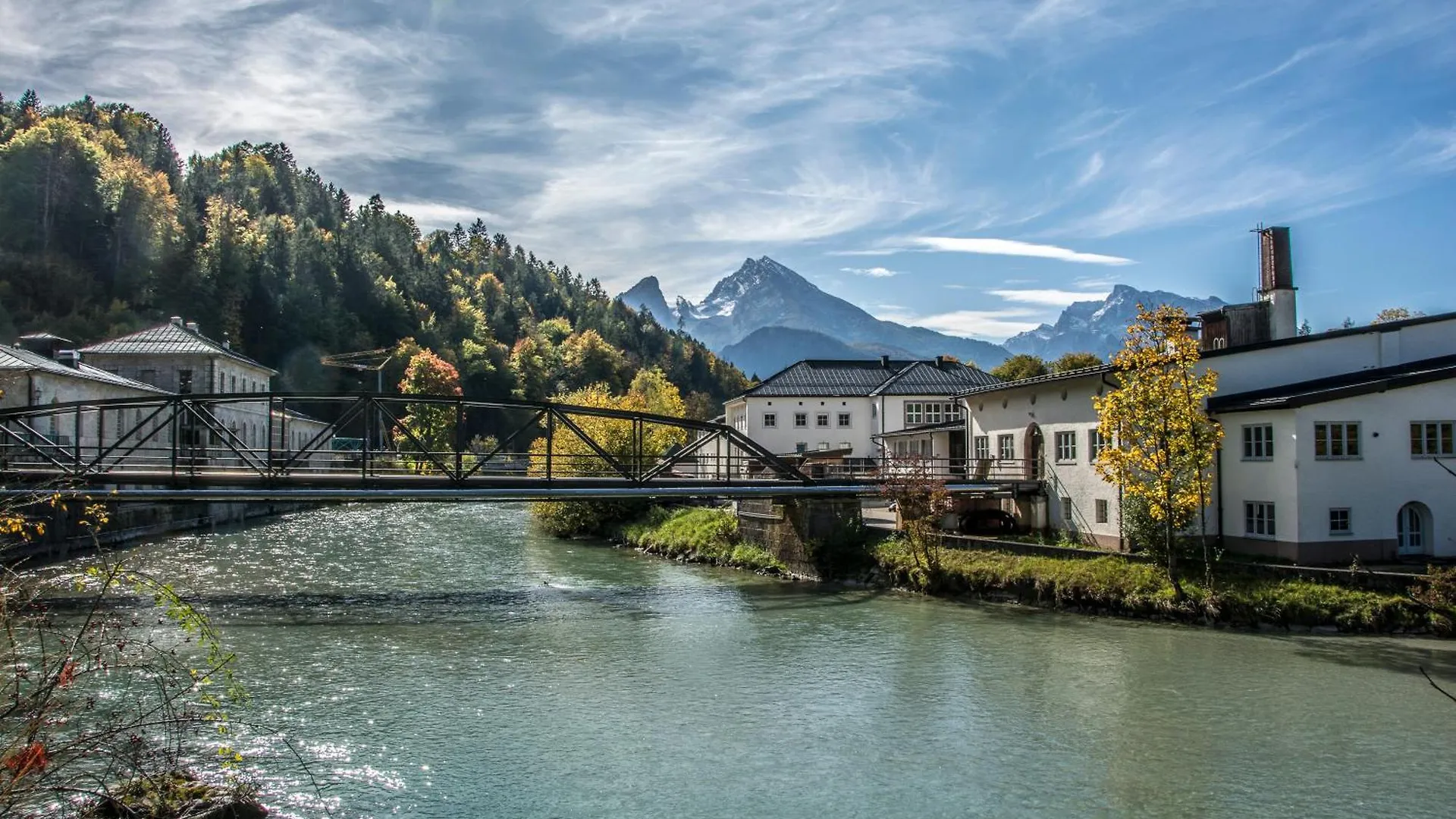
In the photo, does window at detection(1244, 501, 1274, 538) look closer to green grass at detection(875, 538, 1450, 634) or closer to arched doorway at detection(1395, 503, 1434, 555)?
green grass at detection(875, 538, 1450, 634)

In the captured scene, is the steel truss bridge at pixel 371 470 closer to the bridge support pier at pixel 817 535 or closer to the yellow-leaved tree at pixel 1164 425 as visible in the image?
the bridge support pier at pixel 817 535

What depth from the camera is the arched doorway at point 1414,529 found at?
26547 millimetres

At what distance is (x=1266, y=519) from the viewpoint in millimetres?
27000

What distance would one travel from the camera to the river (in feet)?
45.9

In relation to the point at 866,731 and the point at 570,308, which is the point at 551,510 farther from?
the point at 570,308

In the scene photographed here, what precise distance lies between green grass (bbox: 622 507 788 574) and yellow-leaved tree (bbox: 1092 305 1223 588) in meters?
13.9

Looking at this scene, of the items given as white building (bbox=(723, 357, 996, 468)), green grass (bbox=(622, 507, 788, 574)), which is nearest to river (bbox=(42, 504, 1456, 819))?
green grass (bbox=(622, 507, 788, 574))

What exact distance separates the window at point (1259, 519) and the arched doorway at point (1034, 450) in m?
8.90

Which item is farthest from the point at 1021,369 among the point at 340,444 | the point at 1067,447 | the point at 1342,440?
the point at 340,444

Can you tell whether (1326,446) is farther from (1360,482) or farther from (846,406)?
(846,406)

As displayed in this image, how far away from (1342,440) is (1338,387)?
1.63 metres

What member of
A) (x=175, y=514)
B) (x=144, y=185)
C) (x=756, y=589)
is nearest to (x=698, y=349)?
(x=144, y=185)

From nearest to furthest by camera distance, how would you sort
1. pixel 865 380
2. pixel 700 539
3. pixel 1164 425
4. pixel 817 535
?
1. pixel 1164 425
2. pixel 817 535
3. pixel 700 539
4. pixel 865 380

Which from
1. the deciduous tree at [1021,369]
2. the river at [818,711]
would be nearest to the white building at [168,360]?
the river at [818,711]
